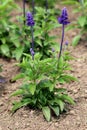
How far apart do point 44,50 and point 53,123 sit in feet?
6.25

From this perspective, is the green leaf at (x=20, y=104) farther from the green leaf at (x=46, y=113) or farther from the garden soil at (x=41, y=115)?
the green leaf at (x=46, y=113)

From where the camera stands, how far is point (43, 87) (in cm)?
523

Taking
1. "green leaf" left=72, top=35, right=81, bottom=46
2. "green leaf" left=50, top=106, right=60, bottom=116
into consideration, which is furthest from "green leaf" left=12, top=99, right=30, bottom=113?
"green leaf" left=72, top=35, right=81, bottom=46

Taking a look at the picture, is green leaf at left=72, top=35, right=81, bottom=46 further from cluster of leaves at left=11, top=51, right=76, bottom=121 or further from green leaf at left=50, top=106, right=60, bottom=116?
green leaf at left=50, top=106, right=60, bottom=116

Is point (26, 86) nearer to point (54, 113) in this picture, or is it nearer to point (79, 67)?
point (54, 113)

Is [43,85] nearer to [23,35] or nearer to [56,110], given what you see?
[56,110]

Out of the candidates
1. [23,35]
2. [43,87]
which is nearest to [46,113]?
[43,87]

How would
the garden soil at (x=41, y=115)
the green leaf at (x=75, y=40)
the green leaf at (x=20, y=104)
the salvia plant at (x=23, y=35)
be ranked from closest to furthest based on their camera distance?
the garden soil at (x=41, y=115)
the green leaf at (x=20, y=104)
the salvia plant at (x=23, y=35)
the green leaf at (x=75, y=40)

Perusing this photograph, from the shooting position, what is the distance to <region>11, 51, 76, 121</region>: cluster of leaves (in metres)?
5.13

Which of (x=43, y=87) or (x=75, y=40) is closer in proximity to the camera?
(x=43, y=87)

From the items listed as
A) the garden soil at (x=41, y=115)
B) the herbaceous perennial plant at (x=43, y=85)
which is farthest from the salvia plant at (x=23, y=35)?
the herbaceous perennial plant at (x=43, y=85)

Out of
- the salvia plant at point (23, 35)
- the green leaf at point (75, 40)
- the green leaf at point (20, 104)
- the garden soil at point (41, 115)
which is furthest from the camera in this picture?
the green leaf at point (75, 40)

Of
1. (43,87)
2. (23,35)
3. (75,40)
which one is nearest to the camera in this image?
(43,87)

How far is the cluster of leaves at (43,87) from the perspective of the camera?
5133 millimetres
